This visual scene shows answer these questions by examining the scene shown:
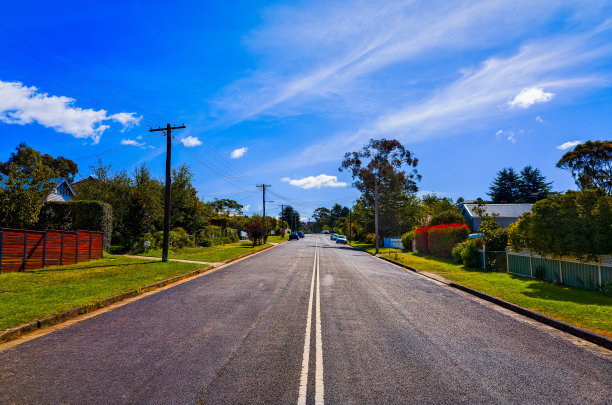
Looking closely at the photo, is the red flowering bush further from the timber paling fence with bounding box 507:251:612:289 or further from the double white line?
the double white line

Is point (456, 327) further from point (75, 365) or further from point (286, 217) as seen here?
point (286, 217)

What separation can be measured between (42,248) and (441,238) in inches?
949

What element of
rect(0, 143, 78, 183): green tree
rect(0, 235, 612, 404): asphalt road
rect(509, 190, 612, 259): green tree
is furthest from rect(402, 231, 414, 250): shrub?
rect(0, 143, 78, 183): green tree

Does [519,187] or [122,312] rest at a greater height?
[519,187]

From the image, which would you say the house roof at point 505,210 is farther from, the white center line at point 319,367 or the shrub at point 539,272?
the white center line at point 319,367

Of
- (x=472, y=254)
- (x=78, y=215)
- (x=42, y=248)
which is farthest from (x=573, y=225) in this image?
(x=78, y=215)

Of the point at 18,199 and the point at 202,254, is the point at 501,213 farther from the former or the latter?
the point at 18,199

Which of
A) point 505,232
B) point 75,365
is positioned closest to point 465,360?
point 75,365

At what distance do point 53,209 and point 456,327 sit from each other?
24.4 metres

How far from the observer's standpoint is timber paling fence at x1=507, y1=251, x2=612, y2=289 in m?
11.3

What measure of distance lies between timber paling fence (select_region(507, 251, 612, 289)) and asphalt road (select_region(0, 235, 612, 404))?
459cm

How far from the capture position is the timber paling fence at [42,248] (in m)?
14.2

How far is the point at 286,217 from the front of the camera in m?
162

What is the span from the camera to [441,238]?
2697 centimetres
